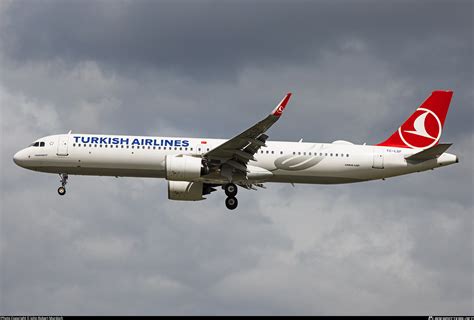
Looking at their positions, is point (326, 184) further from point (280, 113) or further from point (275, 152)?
point (280, 113)

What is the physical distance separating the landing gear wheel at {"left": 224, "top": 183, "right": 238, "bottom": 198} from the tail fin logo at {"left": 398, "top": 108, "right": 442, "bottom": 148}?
40.4 ft

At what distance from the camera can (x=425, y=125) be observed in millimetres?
64625

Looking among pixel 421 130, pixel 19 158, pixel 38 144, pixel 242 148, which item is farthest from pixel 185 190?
pixel 421 130

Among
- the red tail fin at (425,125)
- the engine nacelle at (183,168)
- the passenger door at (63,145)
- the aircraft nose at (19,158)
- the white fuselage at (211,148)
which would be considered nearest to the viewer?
the engine nacelle at (183,168)

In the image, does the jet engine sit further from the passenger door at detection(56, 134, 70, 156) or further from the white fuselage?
the passenger door at detection(56, 134, 70, 156)

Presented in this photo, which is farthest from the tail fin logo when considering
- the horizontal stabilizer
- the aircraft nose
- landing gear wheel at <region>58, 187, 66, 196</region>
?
the aircraft nose

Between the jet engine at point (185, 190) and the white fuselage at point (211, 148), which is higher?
the white fuselage at point (211, 148)

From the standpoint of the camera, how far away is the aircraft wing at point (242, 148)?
55.9 metres

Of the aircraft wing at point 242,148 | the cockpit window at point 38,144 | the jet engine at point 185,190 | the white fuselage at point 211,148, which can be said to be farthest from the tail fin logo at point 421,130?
the cockpit window at point 38,144

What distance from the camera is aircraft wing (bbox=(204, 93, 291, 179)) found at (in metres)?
55.9

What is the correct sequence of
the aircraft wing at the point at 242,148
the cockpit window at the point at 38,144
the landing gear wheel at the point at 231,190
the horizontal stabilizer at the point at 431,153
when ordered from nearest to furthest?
1. the aircraft wing at the point at 242,148
2. the horizontal stabilizer at the point at 431,153
3. the landing gear wheel at the point at 231,190
4. the cockpit window at the point at 38,144

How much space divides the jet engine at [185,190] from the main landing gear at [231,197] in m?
2.57

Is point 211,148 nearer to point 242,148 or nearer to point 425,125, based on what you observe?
point 242,148

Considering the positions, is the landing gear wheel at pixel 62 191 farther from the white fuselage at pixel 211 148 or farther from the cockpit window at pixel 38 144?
the cockpit window at pixel 38 144
